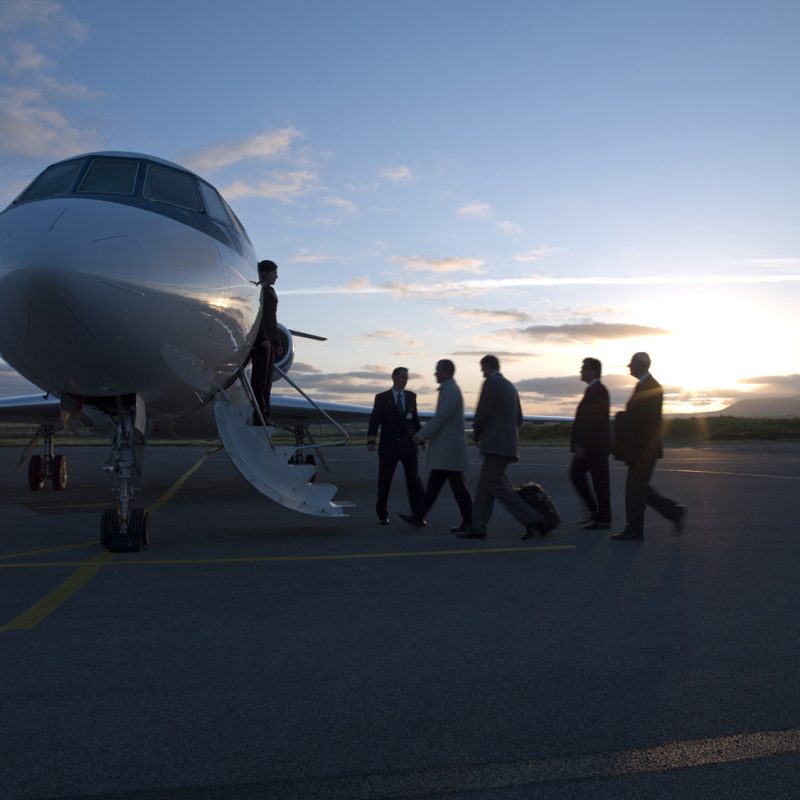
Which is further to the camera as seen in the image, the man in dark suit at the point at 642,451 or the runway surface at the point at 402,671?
the man in dark suit at the point at 642,451

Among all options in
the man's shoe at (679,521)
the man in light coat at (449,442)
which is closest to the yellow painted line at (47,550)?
the man in light coat at (449,442)

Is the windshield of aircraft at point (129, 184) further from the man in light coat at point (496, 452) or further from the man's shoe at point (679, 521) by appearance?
the man's shoe at point (679, 521)

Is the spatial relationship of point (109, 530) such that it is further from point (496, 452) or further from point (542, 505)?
point (542, 505)

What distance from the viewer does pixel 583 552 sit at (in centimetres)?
717

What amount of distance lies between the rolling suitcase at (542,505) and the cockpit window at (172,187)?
4.27m

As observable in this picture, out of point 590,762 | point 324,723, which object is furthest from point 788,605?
point 324,723

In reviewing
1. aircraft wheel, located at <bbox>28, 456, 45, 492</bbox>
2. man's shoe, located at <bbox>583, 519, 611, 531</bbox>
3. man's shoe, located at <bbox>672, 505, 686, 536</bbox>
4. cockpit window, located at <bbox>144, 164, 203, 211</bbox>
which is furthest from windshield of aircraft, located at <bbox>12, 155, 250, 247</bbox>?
aircraft wheel, located at <bbox>28, 456, 45, 492</bbox>

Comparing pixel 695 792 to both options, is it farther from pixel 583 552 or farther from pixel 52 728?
pixel 583 552

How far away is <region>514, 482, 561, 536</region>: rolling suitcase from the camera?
818cm

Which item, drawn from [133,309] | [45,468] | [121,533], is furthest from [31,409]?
[133,309]

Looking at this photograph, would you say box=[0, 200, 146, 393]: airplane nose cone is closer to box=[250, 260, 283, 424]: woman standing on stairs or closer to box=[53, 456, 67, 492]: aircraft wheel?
box=[250, 260, 283, 424]: woman standing on stairs

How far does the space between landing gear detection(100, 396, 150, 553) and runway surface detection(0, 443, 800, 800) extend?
0.19m

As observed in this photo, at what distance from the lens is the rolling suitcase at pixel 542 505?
8.18 m

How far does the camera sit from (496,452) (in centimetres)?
816
